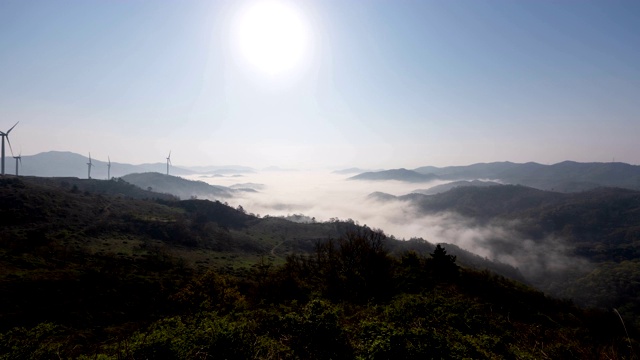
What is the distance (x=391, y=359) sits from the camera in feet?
39.1

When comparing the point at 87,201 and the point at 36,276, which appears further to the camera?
the point at 87,201

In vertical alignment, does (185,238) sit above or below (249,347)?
below

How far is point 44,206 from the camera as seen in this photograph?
134 meters

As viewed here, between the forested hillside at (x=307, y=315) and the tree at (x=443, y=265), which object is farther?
the tree at (x=443, y=265)

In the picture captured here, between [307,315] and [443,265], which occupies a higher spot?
[307,315]

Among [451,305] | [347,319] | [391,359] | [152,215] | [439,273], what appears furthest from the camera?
[152,215]

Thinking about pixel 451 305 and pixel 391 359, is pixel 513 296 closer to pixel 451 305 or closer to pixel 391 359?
pixel 451 305

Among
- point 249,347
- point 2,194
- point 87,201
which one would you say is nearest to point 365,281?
point 249,347

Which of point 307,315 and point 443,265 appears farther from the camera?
point 443,265

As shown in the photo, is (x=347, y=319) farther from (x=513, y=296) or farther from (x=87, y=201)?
(x=87, y=201)

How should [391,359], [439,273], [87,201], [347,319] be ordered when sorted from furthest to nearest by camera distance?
1. [87,201]
2. [439,273]
3. [347,319]
4. [391,359]

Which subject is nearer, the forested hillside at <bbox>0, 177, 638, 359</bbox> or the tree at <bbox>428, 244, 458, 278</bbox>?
the forested hillside at <bbox>0, 177, 638, 359</bbox>

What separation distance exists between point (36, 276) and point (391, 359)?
50.8 metres

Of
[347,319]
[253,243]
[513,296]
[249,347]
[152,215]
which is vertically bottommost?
[253,243]
